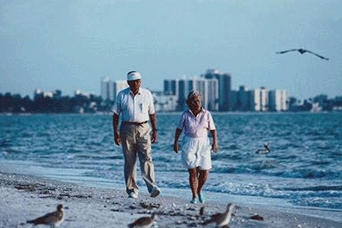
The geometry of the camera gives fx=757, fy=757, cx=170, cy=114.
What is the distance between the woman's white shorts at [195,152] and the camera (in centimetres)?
1073

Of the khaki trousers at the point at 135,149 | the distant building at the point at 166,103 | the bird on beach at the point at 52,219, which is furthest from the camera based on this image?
the distant building at the point at 166,103

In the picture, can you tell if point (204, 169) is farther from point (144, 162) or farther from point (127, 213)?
point (127, 213)

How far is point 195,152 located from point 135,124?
0.97m

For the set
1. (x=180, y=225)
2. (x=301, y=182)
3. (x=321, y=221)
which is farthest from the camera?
(x=301, y=182)

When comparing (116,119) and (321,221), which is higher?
(116,119)

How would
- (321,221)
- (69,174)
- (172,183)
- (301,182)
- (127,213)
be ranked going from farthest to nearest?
(69,174)
(301,182)
(172,183)
(321,221)
(127,213)

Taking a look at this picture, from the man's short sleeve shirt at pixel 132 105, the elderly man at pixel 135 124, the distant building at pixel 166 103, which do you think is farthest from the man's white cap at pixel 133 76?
the distant building at pixel 166 103

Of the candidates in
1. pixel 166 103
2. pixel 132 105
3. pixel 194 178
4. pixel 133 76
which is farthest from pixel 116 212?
pixel 166 103

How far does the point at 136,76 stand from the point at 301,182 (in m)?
8.35

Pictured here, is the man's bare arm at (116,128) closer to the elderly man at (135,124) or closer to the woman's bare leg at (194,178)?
the elderly man at (135,124)

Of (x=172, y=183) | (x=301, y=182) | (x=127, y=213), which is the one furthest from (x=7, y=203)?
(x=301, y=182)

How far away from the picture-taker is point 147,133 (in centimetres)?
1106

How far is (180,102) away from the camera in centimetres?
18662

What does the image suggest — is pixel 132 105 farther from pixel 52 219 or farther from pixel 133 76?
pixel 52 219
